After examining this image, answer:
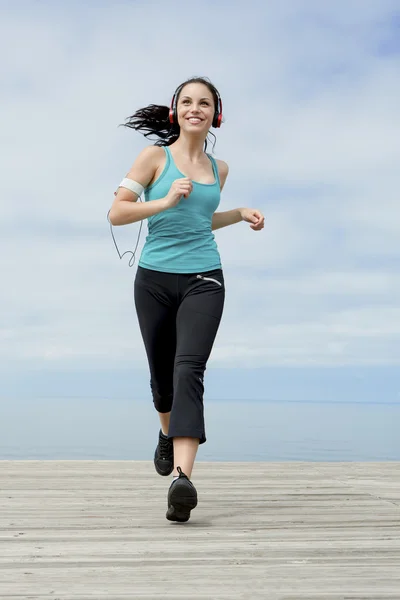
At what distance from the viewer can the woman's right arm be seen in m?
3.21

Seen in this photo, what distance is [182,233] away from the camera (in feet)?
10.7

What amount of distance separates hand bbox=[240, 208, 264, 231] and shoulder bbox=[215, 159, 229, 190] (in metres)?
0.21

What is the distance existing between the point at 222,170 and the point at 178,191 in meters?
0.59

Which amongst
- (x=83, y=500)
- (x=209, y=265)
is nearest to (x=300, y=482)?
(x=83, y=500)

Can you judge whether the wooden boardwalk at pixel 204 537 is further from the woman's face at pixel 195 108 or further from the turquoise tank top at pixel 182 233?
the woman's face at pixel 195 108

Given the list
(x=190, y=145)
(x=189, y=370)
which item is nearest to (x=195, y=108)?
(x=190, y=145)

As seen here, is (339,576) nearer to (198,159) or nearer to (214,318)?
(214,318)

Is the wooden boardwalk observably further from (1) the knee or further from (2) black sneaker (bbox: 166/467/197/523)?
(1) the knee

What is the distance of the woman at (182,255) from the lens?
122 inches

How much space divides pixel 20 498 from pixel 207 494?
2.72ft

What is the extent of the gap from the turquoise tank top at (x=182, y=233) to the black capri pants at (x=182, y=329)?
41 millimetres

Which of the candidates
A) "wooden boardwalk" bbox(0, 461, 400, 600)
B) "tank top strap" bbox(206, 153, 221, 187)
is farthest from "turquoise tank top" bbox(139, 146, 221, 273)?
"wooden boardwalk" bbox(0, 461, 400, 600)

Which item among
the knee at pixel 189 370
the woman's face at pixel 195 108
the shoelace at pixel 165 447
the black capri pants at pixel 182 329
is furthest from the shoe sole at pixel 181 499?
the woman's face at pixel 195 108

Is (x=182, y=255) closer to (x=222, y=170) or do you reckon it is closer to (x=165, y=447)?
(x=222, y=170)
